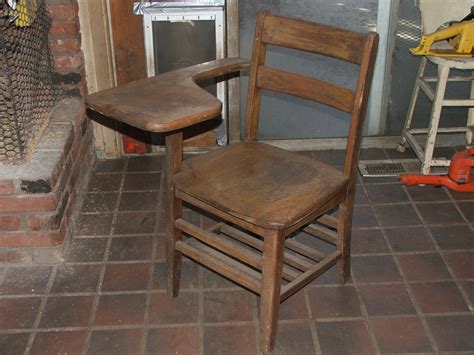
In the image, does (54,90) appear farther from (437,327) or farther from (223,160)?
(437,327)

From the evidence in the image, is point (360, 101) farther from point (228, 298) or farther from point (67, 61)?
point (67, 61)

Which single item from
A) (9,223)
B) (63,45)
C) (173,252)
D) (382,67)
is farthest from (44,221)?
(382,67)

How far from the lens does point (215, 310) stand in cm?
221

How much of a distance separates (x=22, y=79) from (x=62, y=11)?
1.62 ft

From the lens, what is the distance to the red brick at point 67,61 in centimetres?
286

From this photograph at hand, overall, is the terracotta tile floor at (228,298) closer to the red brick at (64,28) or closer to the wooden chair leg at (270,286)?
the wooden chair leg at (270,286)

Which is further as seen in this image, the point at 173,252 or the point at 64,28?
the point at 64,28

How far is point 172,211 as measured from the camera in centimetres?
209

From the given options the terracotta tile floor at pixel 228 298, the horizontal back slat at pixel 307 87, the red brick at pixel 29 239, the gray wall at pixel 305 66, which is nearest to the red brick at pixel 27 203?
the red brick at pixel 29 239

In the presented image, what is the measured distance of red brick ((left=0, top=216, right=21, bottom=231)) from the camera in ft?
7.77

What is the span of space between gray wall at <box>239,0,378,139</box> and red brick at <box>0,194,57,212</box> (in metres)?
1.25

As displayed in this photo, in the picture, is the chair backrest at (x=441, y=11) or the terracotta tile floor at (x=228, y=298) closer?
the terracotta tile floor at (x=228, y=298)

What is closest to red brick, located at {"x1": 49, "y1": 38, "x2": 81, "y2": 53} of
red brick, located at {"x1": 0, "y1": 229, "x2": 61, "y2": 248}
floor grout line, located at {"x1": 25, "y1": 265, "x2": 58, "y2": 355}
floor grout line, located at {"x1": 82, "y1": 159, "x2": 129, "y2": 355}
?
floor grout line, located at {"x1": 82, "y1": 159, "x2": 129, "y2": 355}

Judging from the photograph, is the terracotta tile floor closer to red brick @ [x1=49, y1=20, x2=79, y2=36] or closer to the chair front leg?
the chair front leg
